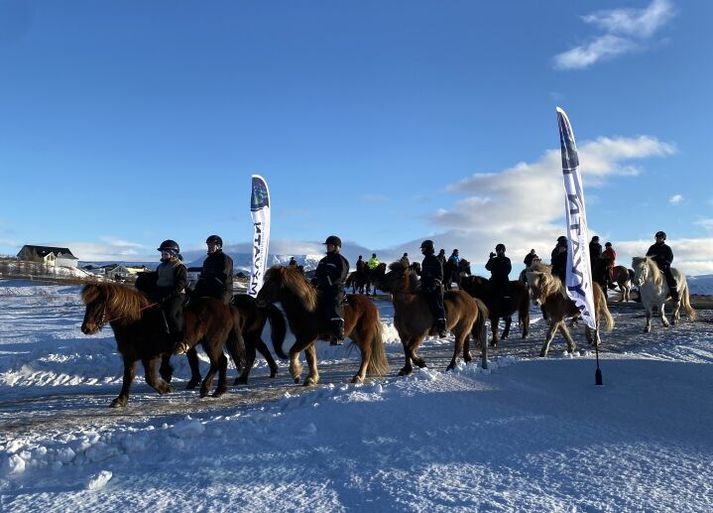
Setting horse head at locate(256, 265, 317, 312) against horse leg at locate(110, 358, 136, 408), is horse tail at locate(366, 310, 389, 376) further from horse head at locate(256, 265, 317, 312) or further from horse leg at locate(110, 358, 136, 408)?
horse leg at locate(110, 358, 136, 408)

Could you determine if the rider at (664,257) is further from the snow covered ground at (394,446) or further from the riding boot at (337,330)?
the riding boot at (337,330)

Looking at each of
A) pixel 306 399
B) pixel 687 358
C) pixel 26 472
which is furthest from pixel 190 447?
pixel 687 358

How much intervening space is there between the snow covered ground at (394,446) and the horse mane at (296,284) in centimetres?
138

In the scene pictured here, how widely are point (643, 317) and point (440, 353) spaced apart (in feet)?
30.8

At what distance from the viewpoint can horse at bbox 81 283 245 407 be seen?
8.06 meters

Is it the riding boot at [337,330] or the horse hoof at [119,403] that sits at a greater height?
the riding boot at [337,330]

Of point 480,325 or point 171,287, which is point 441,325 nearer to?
point 480,325

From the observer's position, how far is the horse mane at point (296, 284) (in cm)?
923

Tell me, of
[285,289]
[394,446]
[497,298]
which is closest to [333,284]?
[285,289]

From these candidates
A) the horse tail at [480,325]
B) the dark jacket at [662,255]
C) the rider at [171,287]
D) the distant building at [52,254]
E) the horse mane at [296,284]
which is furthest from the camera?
the distant building at [52,254]

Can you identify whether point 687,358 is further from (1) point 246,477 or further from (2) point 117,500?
(2) point 117,500

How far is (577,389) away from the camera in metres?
7.54

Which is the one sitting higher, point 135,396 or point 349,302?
point 349,302

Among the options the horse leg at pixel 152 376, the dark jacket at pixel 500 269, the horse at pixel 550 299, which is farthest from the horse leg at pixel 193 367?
the dark jacket at pixel 500 269
